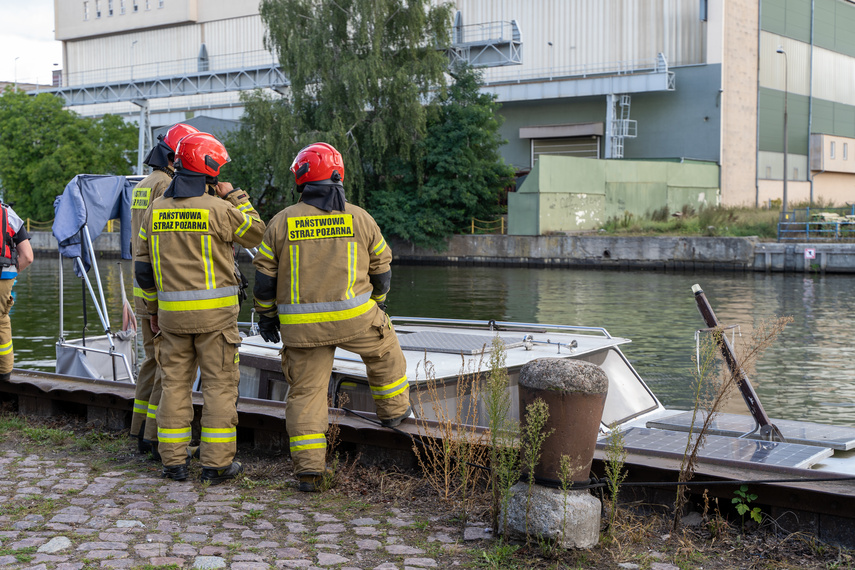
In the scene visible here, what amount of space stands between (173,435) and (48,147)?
6027cm

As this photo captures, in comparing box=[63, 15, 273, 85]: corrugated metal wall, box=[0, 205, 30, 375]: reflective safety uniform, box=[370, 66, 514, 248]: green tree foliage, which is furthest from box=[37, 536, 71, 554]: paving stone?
box=[63, 15, 273, 85]: corrugated metal wall

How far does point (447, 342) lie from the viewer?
24.0 ft

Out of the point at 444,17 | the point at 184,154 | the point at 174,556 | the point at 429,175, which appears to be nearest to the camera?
the point at 174,556

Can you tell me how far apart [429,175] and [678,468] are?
136 ft

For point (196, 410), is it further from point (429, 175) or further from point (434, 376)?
point (429, 175)

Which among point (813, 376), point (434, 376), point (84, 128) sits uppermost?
point (84, 128)

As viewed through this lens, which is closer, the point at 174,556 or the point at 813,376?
the point at 174,556

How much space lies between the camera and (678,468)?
4.94 m

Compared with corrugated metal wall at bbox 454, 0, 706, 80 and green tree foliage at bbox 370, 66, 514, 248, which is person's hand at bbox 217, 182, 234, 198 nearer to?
green tree foliage at bbox 370, 66, 514, 248

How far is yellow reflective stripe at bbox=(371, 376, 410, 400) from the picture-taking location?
582cm

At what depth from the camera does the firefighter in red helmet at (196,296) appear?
5.60 meters

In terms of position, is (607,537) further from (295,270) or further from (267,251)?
(267,251)

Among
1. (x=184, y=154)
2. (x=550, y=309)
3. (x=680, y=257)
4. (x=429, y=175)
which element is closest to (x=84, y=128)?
(x=429, y=175)

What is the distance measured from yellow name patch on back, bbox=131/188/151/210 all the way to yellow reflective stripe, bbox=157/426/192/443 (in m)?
1.63
